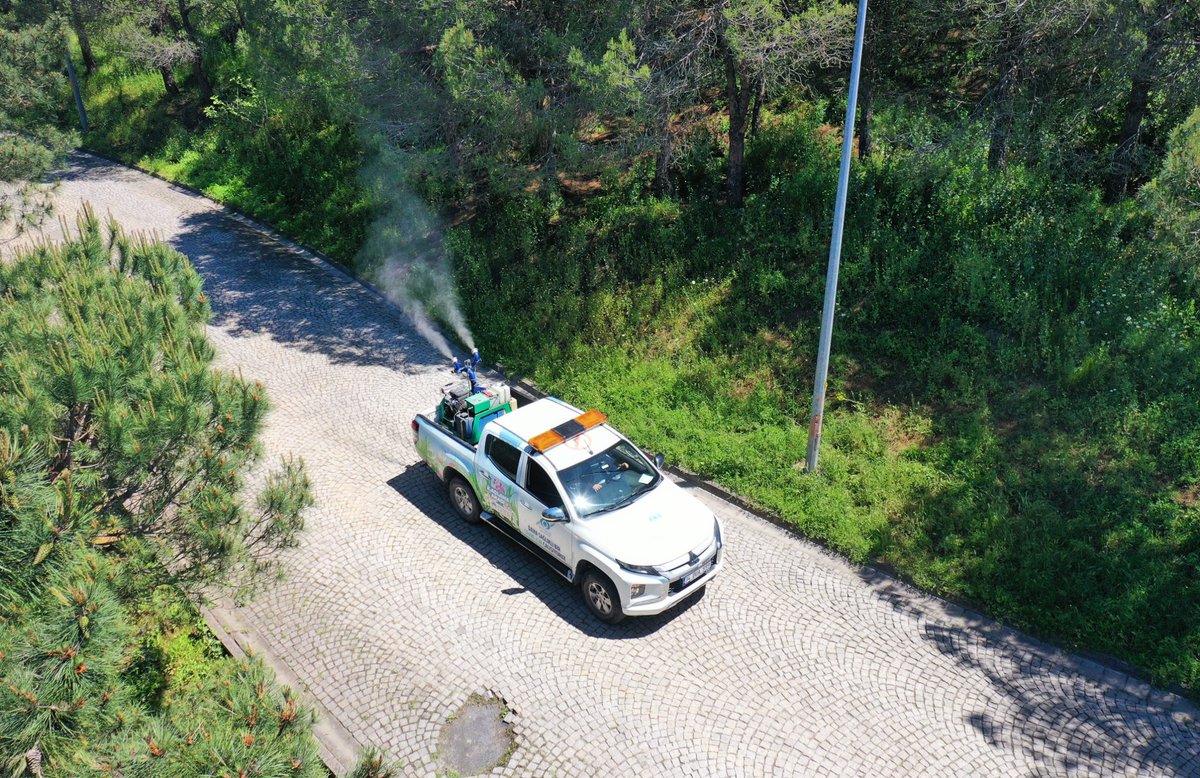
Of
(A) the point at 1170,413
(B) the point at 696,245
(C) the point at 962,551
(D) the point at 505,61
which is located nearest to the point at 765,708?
(C) the point at 962,551

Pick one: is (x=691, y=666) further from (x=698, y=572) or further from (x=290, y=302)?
(x=290, y=302)

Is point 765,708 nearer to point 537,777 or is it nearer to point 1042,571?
point 537,777

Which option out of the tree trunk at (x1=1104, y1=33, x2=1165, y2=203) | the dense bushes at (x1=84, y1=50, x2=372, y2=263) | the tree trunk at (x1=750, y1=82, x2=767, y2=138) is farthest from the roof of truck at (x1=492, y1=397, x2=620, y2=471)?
the tree trunk at (x1=1104, y1=33, x2=1165, y2=203)

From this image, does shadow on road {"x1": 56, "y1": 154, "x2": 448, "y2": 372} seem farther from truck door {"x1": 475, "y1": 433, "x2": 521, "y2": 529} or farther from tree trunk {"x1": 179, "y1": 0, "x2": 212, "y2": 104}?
tree trunk {"x1": 179, "y1": 0, "x2": 212, "y2": 104}

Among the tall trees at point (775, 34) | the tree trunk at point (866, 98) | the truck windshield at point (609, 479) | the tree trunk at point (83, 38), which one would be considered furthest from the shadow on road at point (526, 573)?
the tree trunk at point (83, 38)

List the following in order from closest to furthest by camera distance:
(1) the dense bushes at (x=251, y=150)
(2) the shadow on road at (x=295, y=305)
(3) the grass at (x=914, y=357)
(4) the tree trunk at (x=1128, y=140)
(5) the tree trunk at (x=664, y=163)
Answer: (3) the grass at (x=914, y=357) → (4) the tree trunk at (x=1128, y=140) → (5) the tree trunk at (x=664, y=163) → (2) the shadow on road at (x=295, y=305) → (1) the dense bushes at (x=251, y=150)

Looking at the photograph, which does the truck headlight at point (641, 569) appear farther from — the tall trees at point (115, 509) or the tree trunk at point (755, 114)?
the tree trunk at point (755, 114)

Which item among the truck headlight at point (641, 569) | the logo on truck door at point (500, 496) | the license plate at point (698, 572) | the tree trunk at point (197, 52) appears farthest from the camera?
the tree trunk at point (197, 52)

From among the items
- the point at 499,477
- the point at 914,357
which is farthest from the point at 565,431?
the point at 914,357
